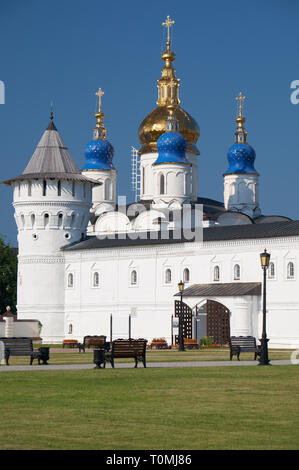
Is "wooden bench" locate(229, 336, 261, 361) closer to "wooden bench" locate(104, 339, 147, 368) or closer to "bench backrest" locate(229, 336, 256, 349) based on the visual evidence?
"bench backrest" locate(229, 336, 256, 349)

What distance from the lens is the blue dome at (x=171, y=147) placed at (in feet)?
204

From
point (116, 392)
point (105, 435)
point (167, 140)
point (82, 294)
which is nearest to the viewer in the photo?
point (105, 435)

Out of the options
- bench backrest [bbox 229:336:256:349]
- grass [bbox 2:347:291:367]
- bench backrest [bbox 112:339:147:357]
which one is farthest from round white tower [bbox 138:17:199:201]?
bench backrest [bbox 112:339:147:357]

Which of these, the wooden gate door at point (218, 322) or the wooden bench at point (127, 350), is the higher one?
the wooden gate door at point (218, 322)

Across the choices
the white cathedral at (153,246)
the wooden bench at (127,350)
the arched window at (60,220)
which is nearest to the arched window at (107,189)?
the white cathedral at (153,246)

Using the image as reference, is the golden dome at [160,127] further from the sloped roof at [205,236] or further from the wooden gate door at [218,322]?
the wooden gate door at [218,322]

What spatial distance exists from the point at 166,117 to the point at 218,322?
22798 mm

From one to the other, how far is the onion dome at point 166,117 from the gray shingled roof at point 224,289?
20229 mm

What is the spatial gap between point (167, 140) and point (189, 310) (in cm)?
1571

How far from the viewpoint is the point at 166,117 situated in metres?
67.4

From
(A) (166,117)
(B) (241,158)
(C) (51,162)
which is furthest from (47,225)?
(B) (241,158)
